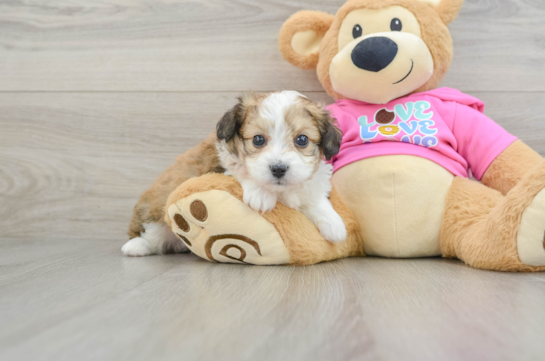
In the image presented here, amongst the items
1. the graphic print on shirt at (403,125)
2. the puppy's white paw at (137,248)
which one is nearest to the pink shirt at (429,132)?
the graphic print on shirt at (403,125)

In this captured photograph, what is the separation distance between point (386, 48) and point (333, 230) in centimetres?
59

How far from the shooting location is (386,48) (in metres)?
1.30

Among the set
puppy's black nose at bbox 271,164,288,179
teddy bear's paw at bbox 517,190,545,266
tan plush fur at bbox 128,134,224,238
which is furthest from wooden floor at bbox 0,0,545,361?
puppy's black nose at bbox 271,164,288,179

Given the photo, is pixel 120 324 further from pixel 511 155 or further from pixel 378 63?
pixel 511 155

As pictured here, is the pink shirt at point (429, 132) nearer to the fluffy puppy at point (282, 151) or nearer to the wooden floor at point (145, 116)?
the fluffy puppy at point (282, 151)

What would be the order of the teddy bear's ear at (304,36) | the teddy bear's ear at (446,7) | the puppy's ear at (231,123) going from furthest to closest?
the teddy bear's ear at (304,36), the teddy bear's ear at (446,7), the puppy's ear at (231,123)

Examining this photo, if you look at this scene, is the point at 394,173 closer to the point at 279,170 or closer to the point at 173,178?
the point at 279,170

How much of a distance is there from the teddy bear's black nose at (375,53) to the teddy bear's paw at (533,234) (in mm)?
582


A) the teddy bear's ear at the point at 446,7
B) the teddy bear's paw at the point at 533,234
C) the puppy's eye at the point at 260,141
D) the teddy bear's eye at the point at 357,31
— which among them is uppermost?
the teddy bear's ear at the point at 446,7

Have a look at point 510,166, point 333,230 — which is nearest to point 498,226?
point 510,166

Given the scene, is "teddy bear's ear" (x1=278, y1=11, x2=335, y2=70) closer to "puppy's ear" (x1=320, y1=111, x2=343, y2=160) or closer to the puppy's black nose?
"puppy's ear" (x1=320, y1=111, x2=343, y2=160)

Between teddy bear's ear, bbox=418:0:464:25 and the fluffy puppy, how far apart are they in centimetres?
57

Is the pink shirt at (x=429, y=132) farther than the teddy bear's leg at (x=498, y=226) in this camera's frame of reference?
Yes

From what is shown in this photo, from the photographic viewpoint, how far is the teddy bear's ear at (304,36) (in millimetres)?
1532
